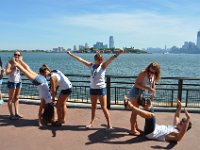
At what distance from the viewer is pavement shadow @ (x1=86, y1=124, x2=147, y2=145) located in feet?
20.8

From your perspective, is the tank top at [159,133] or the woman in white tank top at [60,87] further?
the woman in white tank top at [60,87]

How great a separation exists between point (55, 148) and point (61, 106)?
5.06 ft

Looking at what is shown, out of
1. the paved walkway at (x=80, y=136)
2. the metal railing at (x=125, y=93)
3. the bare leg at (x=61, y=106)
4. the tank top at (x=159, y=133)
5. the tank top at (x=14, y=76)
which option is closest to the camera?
the paved walkway at (x=80, y=136)

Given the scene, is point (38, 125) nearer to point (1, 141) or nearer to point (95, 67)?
point (1, 141)

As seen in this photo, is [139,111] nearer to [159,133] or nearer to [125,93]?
[159,133]

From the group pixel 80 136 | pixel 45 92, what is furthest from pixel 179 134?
pixel 45 92

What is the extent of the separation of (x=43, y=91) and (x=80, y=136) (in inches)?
55.3

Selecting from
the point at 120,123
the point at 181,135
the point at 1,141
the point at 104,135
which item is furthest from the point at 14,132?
the point at 181,135

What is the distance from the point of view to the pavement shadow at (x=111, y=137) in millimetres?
6340

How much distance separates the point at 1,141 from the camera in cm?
635

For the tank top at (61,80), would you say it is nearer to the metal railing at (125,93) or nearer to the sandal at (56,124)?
the sandal at (56,124)

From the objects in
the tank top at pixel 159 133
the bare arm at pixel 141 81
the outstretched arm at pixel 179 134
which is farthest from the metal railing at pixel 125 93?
the outstretched arm at pixel 179 134

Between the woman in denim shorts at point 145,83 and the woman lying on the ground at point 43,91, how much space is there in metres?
1.99

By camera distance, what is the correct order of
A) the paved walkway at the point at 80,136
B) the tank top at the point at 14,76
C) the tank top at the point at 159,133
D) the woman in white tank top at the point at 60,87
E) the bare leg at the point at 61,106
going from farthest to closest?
the tank top at the point at 14,76, the bare leg at the point at 61,106, the woman in white tank top at the point at 60,87, the tank top at the point at 159,133, the paved walkway at the point at 80,136
